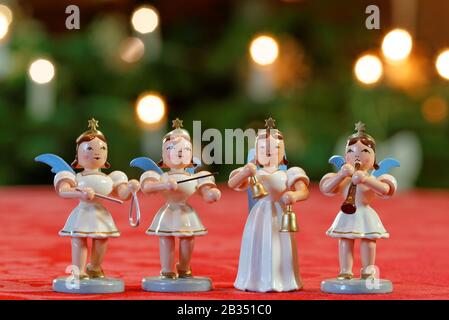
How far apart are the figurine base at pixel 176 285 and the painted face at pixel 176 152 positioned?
23cm

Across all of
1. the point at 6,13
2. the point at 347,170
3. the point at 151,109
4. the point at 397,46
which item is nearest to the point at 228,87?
the point at 151,109

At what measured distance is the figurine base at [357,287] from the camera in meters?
1.72

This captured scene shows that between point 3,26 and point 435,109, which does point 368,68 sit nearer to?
point 435,109

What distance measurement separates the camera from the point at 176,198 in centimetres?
182

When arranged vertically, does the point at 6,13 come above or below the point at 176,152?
above

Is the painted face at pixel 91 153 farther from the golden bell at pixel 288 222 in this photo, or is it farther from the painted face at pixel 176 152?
the golden bell at pixel 288 222

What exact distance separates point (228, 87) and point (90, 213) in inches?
164

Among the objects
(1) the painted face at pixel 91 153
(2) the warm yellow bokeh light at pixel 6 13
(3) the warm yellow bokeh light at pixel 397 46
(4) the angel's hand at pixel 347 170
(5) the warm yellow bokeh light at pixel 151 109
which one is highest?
(2) the warm yellow bokeh light at pixel 6 13

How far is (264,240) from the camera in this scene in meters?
1.82

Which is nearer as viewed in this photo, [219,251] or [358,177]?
[358,177]

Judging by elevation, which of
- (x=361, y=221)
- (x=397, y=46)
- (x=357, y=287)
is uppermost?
(x=397, y=46)

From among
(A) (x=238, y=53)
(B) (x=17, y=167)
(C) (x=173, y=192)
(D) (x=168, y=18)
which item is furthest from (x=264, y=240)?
(D) (x=168, y=18)

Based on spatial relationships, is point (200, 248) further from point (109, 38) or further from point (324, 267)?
point (109, 38)

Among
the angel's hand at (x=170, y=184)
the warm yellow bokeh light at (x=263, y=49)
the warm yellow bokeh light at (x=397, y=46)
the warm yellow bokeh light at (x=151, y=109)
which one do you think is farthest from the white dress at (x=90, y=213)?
the warm yellow bokeh light at (x=263, y=49)
